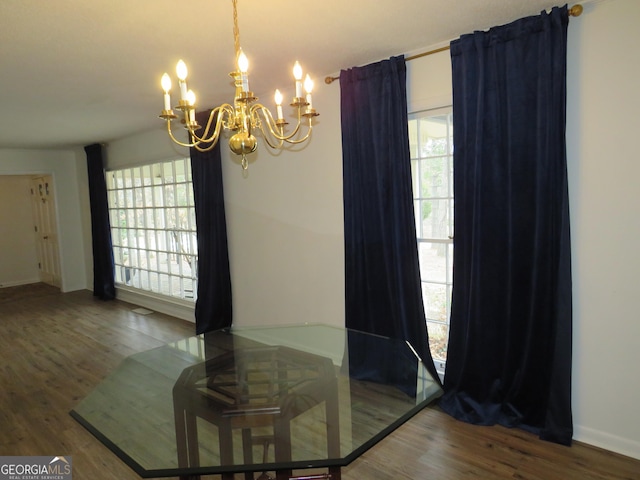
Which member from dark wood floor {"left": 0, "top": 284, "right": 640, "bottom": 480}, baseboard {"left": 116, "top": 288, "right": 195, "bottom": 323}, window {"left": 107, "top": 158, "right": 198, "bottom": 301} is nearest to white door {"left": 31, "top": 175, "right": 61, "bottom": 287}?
window {"left": 107, "top": 158, "right": 198, "bottom": 301}

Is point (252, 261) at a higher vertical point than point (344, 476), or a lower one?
higher

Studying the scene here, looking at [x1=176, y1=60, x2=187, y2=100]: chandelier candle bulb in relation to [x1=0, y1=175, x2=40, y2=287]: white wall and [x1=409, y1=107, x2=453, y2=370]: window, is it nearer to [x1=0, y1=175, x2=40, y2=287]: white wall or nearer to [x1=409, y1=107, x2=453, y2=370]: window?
[x1=409, y1=107, x2=453, y2=370]: window

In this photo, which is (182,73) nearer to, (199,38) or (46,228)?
(199,38)

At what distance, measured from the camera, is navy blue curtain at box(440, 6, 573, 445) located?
2.30 meters

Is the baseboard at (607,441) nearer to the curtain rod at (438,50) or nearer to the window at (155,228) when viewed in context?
the curtain rod at (438,50)

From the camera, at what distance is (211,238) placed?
449 centimetres

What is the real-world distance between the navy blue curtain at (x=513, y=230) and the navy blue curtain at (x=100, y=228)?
5.51 m

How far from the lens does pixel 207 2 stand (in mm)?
1980

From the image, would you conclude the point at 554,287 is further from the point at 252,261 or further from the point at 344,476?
the point at 252,261

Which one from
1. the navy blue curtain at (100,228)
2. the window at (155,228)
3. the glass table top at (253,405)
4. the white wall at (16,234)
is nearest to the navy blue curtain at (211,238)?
the window at (155,228)

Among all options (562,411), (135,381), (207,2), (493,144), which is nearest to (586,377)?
(562,411)

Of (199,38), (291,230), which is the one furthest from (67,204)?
(199,38)

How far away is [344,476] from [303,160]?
241cm

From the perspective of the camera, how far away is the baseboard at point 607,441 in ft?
7.41
